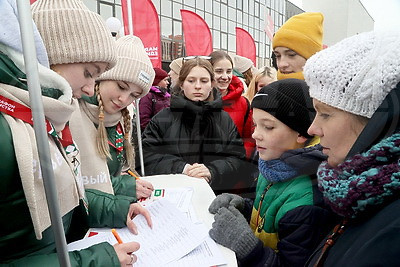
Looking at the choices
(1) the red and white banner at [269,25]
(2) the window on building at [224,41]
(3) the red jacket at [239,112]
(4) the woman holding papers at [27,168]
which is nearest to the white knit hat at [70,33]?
(4) the woman holding papers at [27,168]

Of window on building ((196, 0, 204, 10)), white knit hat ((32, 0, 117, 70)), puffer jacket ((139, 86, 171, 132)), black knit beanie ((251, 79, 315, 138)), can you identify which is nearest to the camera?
white knit hat ((32, 0, 117, 70))

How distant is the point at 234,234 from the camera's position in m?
0.93

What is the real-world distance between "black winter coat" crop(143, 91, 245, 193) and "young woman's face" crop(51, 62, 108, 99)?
881 millimetres

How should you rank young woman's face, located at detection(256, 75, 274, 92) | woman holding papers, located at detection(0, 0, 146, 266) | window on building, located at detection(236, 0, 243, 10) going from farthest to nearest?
window on building, located at detection(236, 0, 243, 10) → young woman's face, located at detection(256, 75, 274, 92) → woman holding papers, located at detection(0, 0, 146, 266)

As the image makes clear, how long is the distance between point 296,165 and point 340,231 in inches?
13.1

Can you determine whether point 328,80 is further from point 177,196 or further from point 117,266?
point 177,196

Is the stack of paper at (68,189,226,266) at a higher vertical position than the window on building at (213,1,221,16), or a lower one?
lower

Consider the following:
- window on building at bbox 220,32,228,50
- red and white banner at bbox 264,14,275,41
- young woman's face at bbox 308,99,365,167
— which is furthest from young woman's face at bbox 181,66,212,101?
window on building at bbox 220,32,228,50

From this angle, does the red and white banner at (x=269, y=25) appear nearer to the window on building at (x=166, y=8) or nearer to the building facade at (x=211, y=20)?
the building facade at (x=211, y=20)

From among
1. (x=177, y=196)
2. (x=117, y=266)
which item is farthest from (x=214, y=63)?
(x=117, y=266)

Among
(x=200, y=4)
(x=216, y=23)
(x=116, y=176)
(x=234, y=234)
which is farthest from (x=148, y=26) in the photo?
(x=200, y=4)

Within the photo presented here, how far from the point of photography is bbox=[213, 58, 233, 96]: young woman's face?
276 centimetres

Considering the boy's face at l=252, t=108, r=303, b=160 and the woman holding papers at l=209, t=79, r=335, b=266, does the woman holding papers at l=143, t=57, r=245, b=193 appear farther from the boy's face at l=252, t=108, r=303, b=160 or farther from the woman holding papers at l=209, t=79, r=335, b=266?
the boy's face at l=252, t=108, r=303, b=160

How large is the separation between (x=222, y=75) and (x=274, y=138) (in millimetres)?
1721
